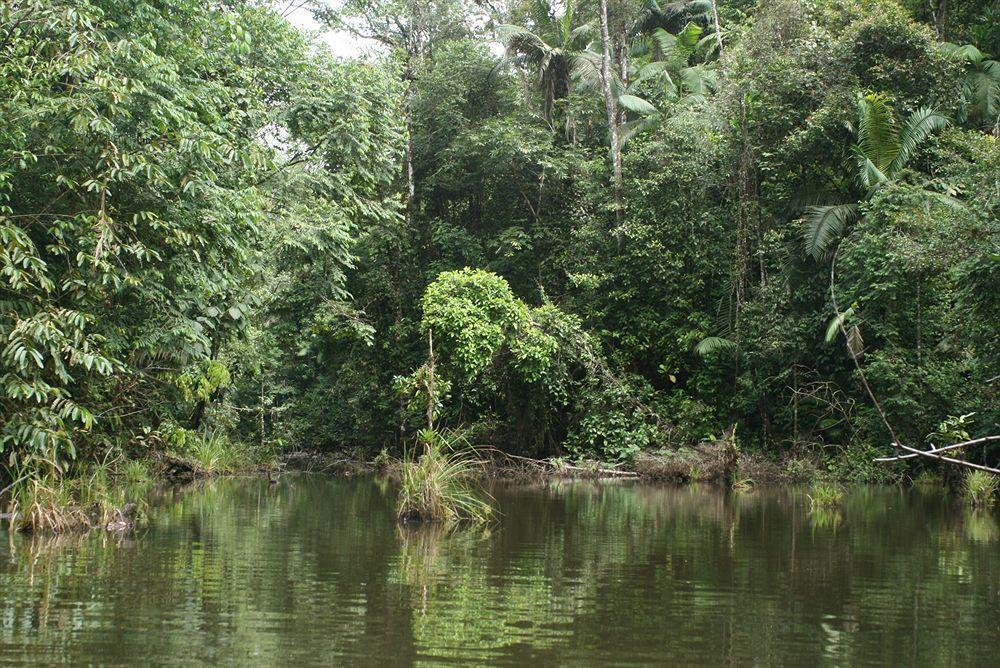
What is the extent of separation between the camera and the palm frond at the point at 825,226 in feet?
70.0

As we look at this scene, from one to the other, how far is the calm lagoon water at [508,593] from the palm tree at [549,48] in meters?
18.2

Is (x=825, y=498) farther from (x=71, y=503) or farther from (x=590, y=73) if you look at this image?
(x=590, y=73)

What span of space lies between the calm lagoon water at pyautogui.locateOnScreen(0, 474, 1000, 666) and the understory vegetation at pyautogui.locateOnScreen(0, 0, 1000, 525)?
1604 millimetres

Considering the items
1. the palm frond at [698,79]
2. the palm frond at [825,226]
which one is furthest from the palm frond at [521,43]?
the palm frond at [825,226]

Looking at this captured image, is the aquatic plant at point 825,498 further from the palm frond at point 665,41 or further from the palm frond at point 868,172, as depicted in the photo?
the palm frond at point 665,41

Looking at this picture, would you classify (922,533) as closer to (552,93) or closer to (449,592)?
(449,592)

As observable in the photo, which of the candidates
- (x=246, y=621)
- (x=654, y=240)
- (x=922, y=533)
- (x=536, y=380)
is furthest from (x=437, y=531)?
(x=654, y=240)

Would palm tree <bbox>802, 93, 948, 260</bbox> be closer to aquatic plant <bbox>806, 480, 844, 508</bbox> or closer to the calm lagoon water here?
aquatic plant <bbox>806, 480, 844, 508</bbox>

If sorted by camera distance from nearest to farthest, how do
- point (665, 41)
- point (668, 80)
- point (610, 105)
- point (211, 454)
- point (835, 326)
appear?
point (835, 326), point (211, 454), point (610, 105), point (668, 80), point (665, 41)

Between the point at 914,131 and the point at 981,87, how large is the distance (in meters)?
3.77

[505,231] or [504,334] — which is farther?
[505,231]

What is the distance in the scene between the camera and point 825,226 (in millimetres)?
21375

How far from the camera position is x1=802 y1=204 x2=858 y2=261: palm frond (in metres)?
21.3

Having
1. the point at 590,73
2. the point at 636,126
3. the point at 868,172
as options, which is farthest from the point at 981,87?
the point at 590,73
